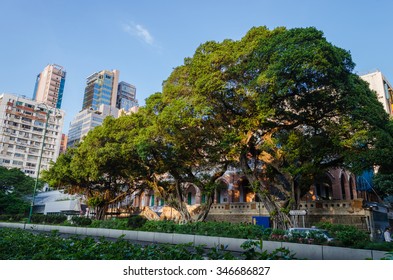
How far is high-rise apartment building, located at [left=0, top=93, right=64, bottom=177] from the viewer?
72.1m

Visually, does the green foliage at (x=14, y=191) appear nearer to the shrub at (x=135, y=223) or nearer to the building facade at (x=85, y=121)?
the shrub at (x=135, y=223)

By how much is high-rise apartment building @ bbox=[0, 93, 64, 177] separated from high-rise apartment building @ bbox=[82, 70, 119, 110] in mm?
34680

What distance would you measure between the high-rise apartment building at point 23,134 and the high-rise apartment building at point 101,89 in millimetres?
34680

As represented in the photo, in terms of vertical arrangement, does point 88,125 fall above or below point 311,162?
above

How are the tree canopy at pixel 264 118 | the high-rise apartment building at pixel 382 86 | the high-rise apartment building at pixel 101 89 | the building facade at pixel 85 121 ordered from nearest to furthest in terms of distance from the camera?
the tree canopy at pixel 264 118 → the high-rise apartment building at pixel 382 86 → the building facade at pixel 85 121 → the high-rise apartment building at pixel 101 89

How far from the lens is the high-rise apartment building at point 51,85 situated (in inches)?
4592

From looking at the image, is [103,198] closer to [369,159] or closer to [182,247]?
[369,159]

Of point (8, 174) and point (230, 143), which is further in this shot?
point (8, 174)

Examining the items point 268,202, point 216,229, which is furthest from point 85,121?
point 216,229

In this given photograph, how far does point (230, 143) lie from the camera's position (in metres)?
20.5

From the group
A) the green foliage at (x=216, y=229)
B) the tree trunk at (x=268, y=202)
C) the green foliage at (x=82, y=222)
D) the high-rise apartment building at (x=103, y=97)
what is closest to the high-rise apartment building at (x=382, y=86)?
the tree trunk at (x=268, y=202)

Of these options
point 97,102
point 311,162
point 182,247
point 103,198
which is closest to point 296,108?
point 311,162

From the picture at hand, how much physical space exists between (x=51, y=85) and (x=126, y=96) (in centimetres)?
2707
